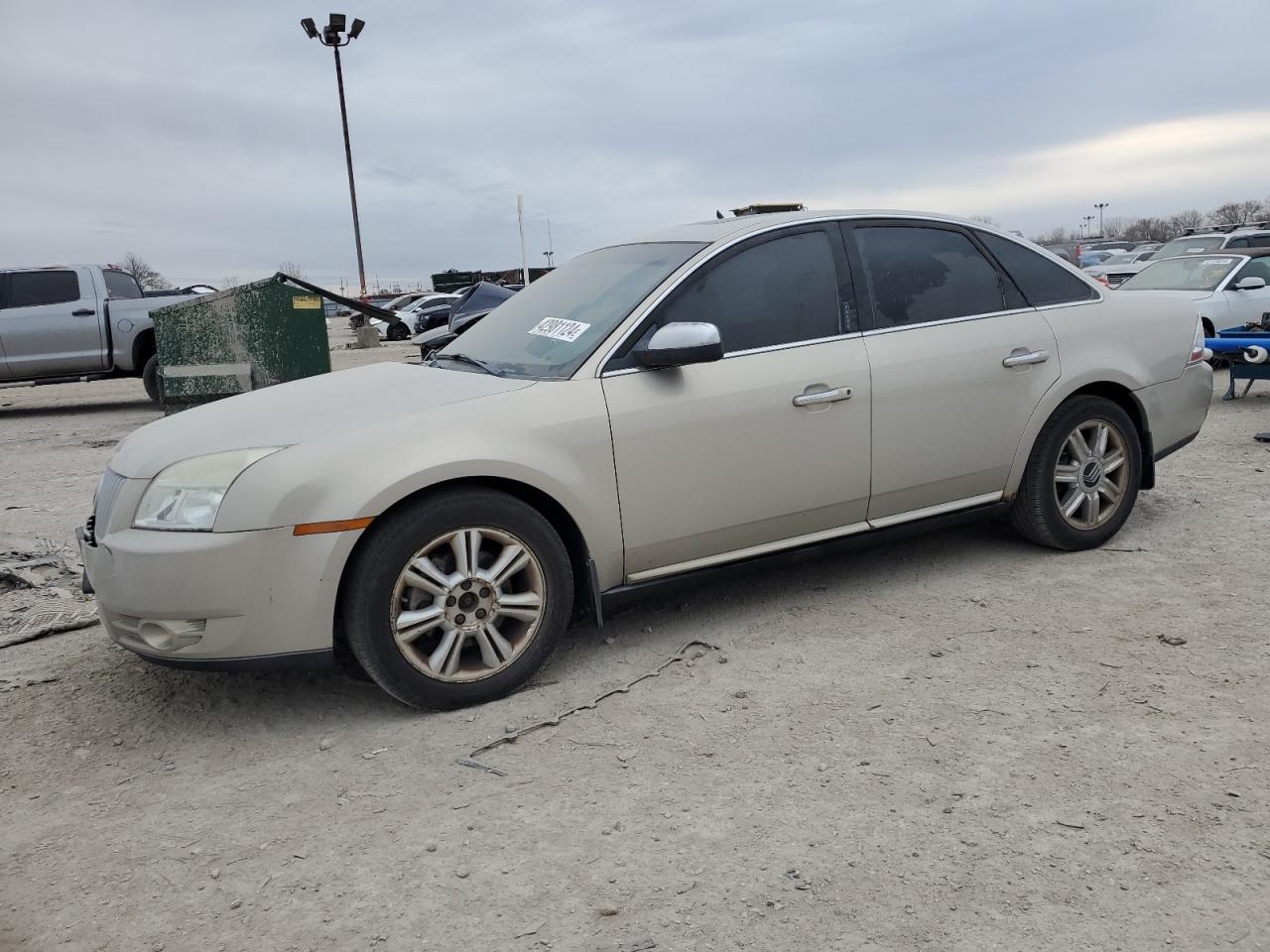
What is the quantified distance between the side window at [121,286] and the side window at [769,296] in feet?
39.6

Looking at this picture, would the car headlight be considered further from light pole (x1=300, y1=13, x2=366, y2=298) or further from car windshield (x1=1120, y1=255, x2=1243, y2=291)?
light pole (x1=300, y1=13, x2=366, y2=298)

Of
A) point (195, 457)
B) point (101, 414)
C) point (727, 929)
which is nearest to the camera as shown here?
point (727, 929)

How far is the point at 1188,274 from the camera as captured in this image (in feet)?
40.3

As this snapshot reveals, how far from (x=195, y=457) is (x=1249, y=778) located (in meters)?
3.22

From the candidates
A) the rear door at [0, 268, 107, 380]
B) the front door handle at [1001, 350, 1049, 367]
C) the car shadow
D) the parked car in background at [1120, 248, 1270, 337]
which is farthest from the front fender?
the rear door at [0, 268, 107, 380]

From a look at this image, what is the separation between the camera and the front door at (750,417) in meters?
3.89

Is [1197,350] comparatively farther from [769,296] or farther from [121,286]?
[121,286]

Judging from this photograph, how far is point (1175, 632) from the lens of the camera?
396 cm

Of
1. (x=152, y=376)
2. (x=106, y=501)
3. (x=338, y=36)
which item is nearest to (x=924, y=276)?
(x=106, y=501)

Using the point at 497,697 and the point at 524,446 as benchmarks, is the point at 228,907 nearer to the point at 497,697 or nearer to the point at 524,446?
the point at 497,697

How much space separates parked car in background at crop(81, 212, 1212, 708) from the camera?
3.39 m

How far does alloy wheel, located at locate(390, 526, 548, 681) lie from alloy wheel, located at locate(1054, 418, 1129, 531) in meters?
2.57

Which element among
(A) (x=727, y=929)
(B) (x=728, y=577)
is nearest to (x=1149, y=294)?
(B) (x=728, y=577)

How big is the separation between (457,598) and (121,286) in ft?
41.3
